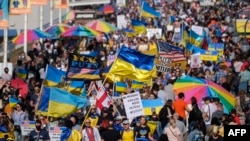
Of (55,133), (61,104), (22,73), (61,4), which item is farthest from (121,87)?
(61,4)

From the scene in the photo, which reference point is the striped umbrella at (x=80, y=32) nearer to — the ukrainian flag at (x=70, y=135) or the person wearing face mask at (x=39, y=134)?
the person wearing face mask at (x=39, y=134)

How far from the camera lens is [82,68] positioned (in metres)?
21.3

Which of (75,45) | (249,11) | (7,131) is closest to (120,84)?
(7,131)

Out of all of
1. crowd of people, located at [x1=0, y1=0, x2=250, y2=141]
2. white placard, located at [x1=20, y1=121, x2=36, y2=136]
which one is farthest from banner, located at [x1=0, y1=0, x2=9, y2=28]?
white placard, located at [x1=20, y1=121, x2=36, y2=136]

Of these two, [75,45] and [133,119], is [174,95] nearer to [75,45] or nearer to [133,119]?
[133,119]

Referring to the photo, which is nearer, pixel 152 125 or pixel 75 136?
pixel 75 136

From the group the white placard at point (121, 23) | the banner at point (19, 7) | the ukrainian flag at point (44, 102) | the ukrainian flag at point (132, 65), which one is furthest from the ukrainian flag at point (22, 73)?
the white placard at point (121, 23)

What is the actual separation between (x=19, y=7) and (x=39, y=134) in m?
15.1

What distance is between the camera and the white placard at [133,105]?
18.9m

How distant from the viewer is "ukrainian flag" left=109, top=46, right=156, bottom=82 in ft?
67.7

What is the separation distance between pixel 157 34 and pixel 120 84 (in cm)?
1788

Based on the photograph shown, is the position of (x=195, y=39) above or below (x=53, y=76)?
below

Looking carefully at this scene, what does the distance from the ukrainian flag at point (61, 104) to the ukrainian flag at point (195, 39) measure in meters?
15.9

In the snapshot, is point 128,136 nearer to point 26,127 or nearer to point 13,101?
point 26,127
